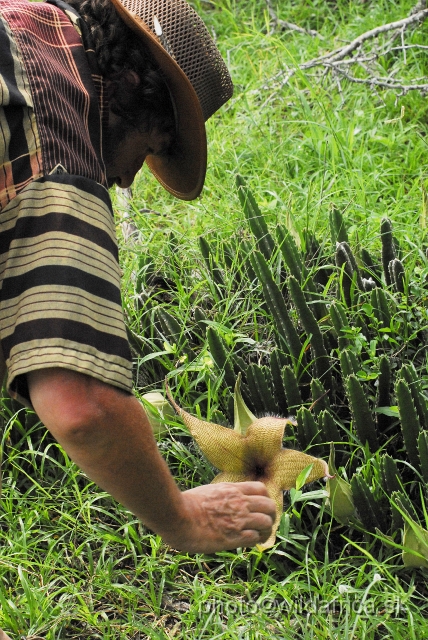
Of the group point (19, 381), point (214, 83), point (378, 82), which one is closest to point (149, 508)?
point (19, 381)

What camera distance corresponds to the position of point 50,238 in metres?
1.58

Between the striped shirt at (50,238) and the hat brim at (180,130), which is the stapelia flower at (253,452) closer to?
the hat brim at (180,130)

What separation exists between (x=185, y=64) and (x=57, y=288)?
2.72 ft

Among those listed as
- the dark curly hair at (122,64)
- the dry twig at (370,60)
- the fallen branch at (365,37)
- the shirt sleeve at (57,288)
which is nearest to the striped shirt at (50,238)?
the shirt sleeve at (57,288)

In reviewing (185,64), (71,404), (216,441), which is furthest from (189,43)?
(216,441)

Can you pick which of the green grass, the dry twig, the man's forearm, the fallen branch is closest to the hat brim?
the green grass

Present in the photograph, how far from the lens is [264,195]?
4.04 meters

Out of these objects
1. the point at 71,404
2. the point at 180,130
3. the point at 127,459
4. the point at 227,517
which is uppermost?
the point at 180,130

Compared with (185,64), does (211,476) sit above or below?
below

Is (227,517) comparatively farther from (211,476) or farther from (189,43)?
(189,43)

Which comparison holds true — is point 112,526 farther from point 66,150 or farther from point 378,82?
point 378,82

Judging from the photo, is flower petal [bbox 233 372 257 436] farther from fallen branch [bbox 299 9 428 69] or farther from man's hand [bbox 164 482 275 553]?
fallen branch [bbox 299 9 428 69]

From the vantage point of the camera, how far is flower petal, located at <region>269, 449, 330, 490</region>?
244 cm

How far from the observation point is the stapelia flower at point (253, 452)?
249 centimetres
